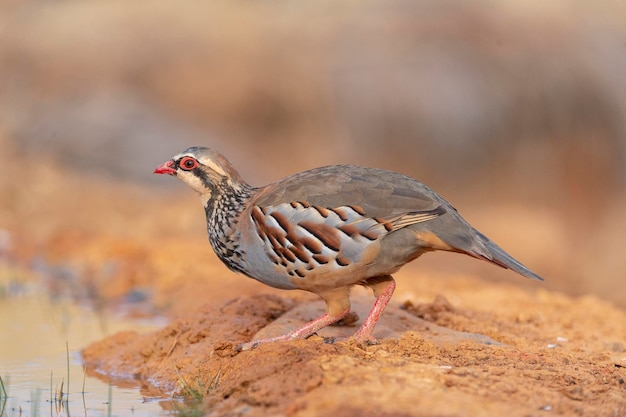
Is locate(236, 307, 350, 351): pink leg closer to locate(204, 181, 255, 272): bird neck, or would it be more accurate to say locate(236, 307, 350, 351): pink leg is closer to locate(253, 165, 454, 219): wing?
locate(204, 181, 255, 272): bird neck

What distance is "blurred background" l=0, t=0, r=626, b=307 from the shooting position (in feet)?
48.0

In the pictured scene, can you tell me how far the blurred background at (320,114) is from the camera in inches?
576

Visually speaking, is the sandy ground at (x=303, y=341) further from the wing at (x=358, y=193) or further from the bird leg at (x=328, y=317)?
the wing at (x=358, y=193)

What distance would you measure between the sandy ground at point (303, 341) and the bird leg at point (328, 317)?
0.14 metres

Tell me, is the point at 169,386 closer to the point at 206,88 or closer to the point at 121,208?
the point at 121,208

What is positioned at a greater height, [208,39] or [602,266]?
[208,39]

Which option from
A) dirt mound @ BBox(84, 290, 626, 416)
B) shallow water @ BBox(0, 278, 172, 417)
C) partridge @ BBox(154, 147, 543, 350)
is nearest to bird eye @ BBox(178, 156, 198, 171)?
partridge @ BBox(154, 147, 543, 350)

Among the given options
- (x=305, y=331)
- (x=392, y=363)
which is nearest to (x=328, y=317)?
(x=305, y=331)

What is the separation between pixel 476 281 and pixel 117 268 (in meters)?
4.48

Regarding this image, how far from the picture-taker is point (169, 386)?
712 cm

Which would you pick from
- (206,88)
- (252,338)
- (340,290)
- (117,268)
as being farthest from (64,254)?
(340,290)

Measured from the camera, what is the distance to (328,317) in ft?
22.1

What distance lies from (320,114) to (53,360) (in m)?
9.62

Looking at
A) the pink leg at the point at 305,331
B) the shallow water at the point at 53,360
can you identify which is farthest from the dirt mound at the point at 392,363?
the shallow water at the point at 53,360
